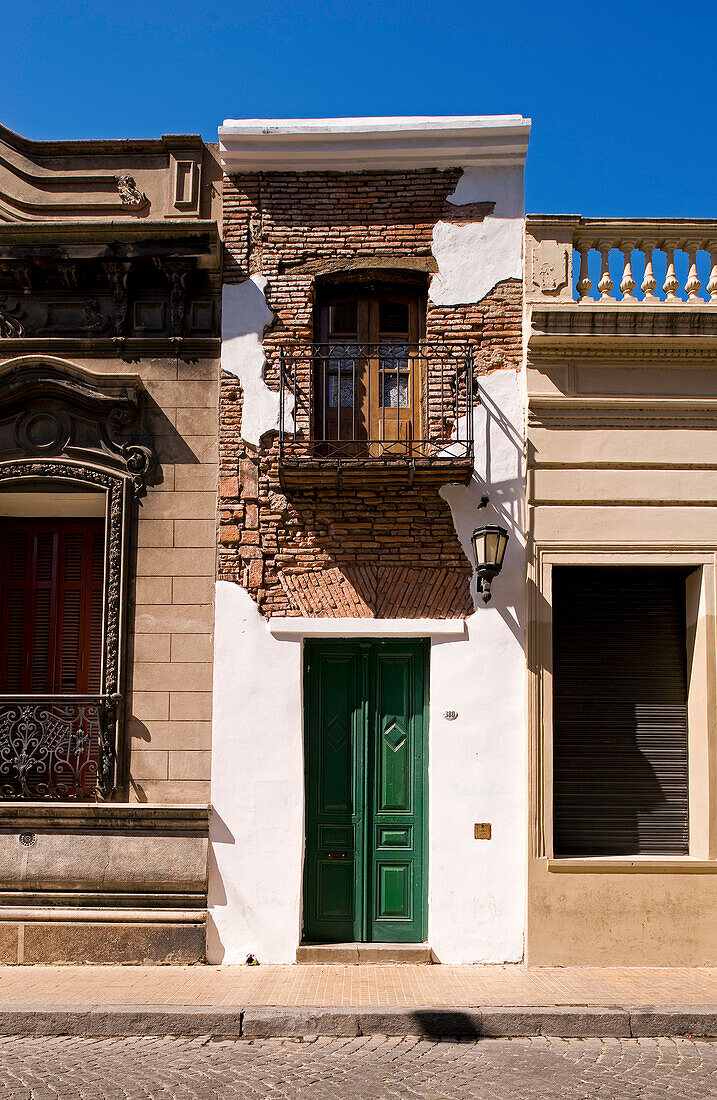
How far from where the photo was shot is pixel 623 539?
322 inches

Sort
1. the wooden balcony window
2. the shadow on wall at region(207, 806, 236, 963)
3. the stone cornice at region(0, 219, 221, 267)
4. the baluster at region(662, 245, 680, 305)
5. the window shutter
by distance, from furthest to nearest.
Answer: the window shutter → the baluster at region(662, 245, 680, 305) → the stone cornice at region(0, 219, 221, 267) → the wooden balcony window → the shadow on wall at region(207, 806, 236, 963)

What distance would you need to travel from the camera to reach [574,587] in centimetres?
853

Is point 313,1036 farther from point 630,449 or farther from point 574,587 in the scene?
point 630,449

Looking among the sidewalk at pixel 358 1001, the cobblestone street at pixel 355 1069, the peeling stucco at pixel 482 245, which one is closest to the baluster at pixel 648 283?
the peeling stucco at pixel 482 245

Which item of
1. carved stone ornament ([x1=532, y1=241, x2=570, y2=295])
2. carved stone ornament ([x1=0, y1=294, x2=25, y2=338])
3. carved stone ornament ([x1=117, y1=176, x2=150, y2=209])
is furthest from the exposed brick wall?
carved stone ornament ([x1=0, y1=294, x2=25, y2=338])

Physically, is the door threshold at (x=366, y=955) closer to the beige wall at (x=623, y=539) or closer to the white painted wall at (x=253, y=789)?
the white painted wall at (x=253, y=789)

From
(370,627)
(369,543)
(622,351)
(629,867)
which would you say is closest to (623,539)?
(622,351)

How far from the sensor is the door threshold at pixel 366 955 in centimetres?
777

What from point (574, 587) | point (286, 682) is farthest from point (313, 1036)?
point (574, 587)

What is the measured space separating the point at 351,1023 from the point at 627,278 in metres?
6.65

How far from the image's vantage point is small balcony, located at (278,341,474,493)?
806cm

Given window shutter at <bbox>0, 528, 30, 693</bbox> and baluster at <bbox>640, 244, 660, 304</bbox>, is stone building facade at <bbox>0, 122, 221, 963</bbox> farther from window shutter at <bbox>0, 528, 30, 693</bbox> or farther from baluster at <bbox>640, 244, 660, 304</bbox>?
baluster at <bbox>640, 244, 660, 304</bbox>

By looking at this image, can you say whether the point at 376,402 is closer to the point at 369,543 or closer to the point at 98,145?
the point at 369,543

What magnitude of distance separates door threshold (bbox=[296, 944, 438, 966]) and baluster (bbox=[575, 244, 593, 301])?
596 centimetres
